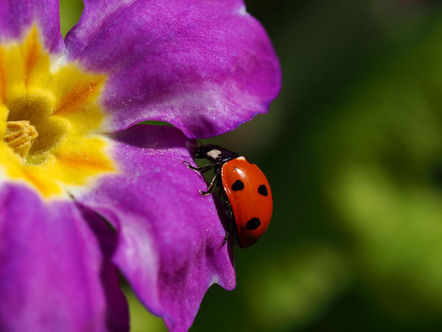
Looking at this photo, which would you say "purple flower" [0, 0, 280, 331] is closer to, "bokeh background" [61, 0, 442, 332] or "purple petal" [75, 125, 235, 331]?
"purple petal" [75, 125, 235, 331]

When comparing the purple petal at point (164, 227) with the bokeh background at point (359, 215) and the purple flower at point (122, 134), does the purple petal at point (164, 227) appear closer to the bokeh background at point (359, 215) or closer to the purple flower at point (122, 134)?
the purple flower at point (122, 134)

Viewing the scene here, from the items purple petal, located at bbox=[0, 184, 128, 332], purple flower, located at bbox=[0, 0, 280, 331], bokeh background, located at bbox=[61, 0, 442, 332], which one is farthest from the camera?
bokeh background, located at bbox=[61, 0, 442, 332]

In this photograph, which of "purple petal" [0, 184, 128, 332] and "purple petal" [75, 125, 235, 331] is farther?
"purple petal" [75, 125, 235, 331]

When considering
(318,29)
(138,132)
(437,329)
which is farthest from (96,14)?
(318,29)

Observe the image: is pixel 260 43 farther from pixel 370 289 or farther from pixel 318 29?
pixel 318 29

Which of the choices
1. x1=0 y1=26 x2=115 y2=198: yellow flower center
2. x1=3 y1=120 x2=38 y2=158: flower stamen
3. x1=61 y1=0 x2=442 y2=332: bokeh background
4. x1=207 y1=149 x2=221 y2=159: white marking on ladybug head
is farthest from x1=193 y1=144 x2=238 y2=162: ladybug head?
x1=61 y1=0 x2=442 y2=332: bokeh background

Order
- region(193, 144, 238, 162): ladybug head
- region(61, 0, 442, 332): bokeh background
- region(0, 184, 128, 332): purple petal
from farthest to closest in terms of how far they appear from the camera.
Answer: region(61, 0, 442, 332): bokeh background < region(193, 144, 238, 162): ladybug head < region(0, 184, 128, 332): purple petal

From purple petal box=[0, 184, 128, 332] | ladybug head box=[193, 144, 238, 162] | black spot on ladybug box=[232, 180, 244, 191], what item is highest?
purple petal box=[0, 184, 128, 332]

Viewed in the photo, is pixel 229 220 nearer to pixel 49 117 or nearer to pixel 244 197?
pixel 244 197
